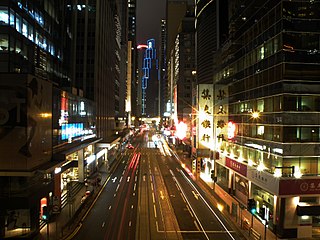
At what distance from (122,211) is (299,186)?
18232 mm

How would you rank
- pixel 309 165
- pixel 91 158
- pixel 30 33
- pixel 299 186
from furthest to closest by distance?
1. pixel 91 158
2. pixel 30 33
3. pixel 309 165
4. pixel 299 186

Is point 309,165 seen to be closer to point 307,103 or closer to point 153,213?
point 307,103

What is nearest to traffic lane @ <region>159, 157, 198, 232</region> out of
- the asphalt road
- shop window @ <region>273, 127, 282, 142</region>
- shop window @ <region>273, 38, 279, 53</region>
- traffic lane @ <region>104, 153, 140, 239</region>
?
the asphalt road

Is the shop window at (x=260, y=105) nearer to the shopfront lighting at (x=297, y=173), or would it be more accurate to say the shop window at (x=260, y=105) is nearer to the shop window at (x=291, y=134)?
the shop window at (x=291, y=134)

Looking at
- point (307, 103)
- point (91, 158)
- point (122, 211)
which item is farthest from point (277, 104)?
point (91, 158)

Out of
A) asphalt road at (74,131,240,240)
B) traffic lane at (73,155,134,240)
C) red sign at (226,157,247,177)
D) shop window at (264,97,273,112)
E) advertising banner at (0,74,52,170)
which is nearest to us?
advertising banner at (0,74,52,170)

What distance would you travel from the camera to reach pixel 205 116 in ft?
170

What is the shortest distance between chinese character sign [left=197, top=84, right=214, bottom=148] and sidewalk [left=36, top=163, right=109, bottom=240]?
21.9 m

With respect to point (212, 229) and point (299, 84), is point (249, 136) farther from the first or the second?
point (212, 229)

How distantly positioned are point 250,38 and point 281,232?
71.2 ft

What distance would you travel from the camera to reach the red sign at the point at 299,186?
25984 millimetres

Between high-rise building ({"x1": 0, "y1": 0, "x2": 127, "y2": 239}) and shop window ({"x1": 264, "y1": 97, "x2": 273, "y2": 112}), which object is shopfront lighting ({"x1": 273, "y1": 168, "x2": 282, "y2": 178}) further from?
high-rise building ({"x1": 0, "y1": 0, "x2": 127, "y2": 239})

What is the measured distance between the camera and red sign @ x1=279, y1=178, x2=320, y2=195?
25984mm

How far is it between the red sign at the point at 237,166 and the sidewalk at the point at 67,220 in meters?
18.4
